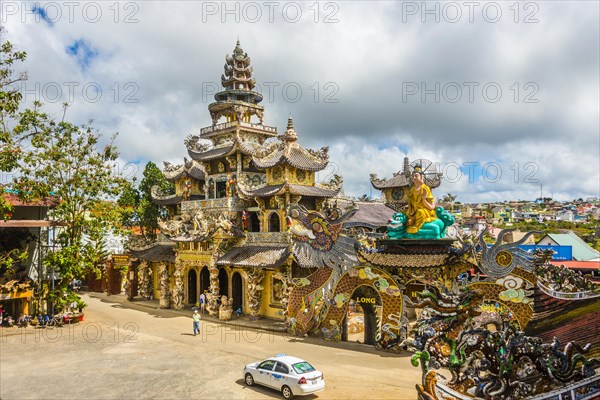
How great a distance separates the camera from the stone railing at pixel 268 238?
2742cm

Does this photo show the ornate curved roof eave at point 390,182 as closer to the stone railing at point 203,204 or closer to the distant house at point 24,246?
the stone railing at point 203,204

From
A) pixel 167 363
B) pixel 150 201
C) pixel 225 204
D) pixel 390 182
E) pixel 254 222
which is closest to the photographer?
pixel 167 363

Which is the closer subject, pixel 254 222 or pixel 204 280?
pixel 204 280

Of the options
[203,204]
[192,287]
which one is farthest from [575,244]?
[192,287]

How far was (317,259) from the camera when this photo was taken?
865 inches

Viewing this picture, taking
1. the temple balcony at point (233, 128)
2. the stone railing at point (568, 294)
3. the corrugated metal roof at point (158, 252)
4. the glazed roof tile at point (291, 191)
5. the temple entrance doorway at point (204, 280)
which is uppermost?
the temple balcony at point (233, 128)

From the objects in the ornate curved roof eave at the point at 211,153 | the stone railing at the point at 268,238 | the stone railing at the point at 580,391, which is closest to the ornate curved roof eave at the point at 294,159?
the ornate curved roof eave at the point at 211,153

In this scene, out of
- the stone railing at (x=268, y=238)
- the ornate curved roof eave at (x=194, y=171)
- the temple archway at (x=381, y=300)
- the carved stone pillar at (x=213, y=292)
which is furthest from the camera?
the ornate curved roof eave at (x=194, y=171)

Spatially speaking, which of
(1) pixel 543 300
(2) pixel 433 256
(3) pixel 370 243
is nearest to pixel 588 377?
(1) pixel 543 300

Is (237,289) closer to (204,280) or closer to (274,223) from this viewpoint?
(204,280)

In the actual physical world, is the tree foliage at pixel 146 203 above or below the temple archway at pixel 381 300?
above

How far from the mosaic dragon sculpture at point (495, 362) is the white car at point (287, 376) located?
372 centimetres

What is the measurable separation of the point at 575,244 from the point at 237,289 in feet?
104

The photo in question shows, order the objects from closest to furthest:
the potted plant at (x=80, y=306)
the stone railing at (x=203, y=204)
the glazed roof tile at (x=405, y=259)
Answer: the glazed roof tile at (x=405, y=259), the potted plant at (x=80, y=306), the stone railing at (x=203, y=204)
